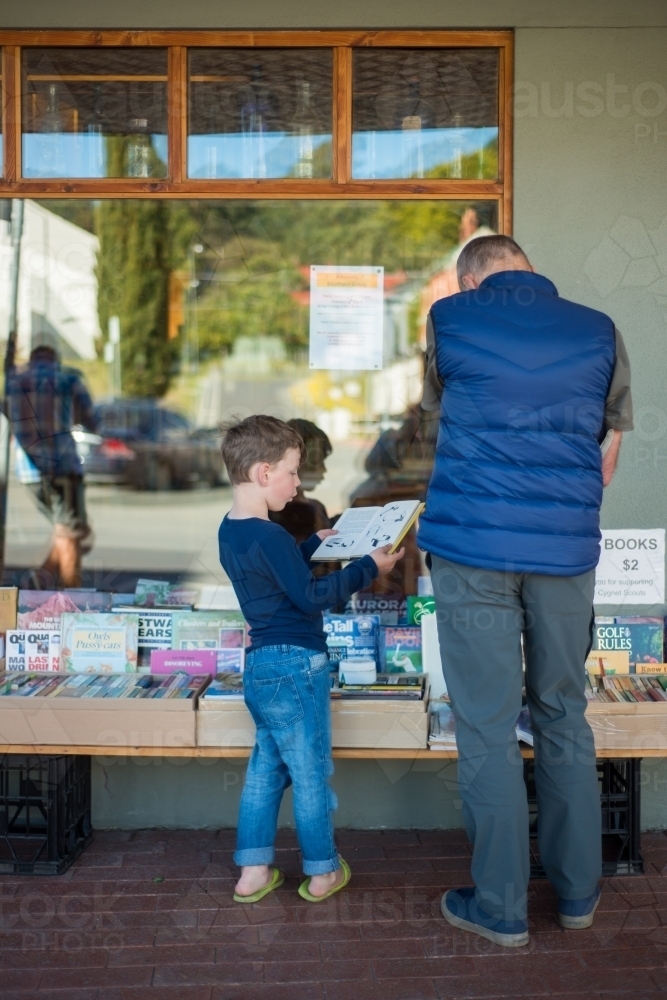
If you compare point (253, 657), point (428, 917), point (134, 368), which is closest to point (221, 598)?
point (253, 657)

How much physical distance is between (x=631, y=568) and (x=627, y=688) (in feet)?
1.47

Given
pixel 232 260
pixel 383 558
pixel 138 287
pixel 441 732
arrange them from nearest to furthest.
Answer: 1. pixel 383 558
2. pixel 441 732
3. pixel 232 260
4. pixel 138 287

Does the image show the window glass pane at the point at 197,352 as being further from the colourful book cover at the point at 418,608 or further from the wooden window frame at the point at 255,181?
the wooden window frame at the point at 255,181

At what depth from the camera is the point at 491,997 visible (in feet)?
9.06

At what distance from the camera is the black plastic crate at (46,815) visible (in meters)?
3.54

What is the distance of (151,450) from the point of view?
10.2m

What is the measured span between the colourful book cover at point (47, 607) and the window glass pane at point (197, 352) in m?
1.69

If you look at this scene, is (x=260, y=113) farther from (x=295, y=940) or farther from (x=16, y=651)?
(x=295, y=940)

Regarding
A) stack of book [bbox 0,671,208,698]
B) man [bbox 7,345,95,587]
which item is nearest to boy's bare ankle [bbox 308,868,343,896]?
stack of book [bbox 0,671,208,698]

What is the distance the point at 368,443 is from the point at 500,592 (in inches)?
185

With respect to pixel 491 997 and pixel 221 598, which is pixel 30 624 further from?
pixel 491 997

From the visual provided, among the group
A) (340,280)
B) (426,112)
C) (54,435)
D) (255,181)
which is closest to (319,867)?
(340,280)

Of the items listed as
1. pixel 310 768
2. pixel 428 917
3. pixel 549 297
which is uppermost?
pixel 549 297

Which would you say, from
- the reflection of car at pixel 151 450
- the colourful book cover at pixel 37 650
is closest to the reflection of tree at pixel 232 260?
the reflection of car at pixel 151 450
